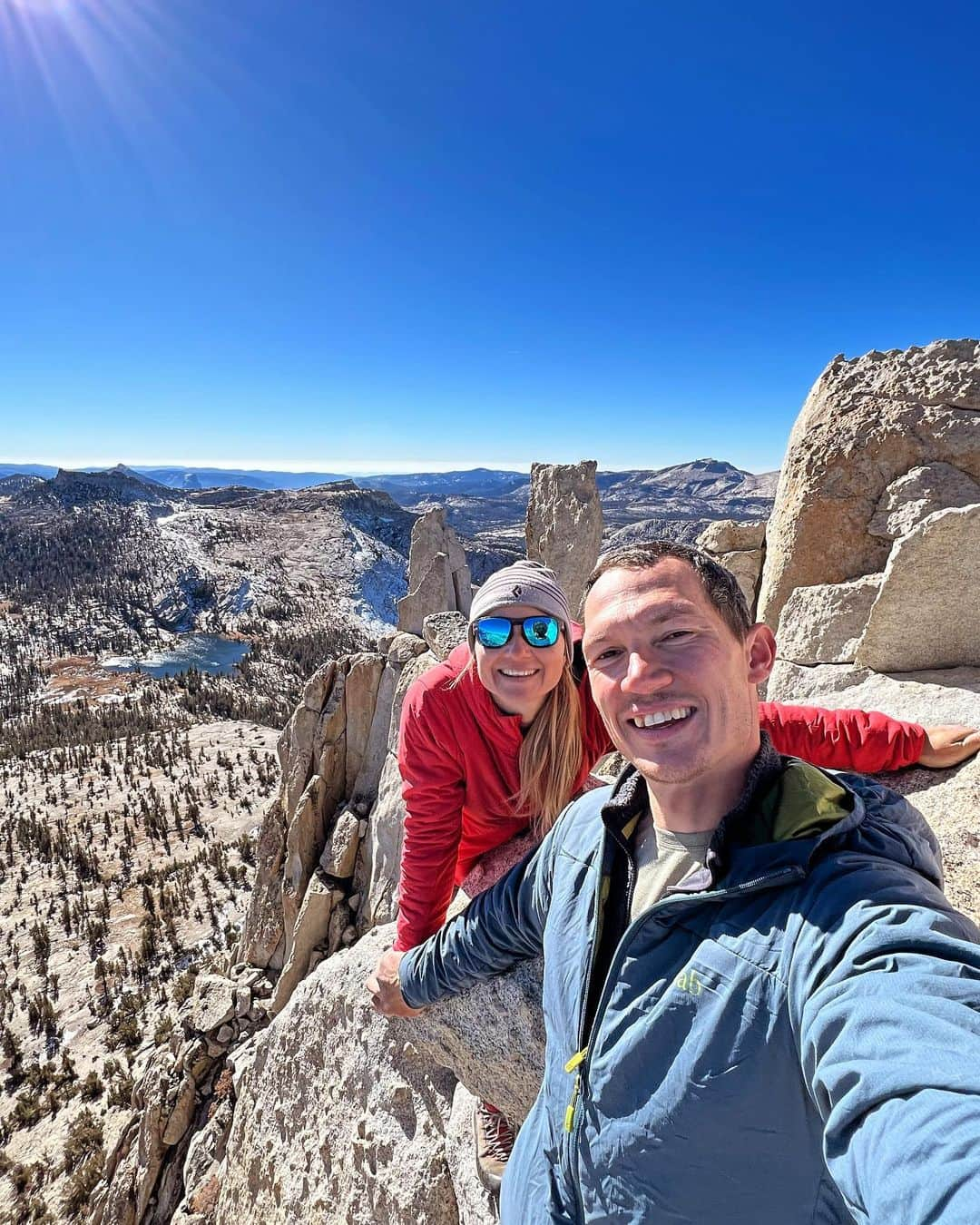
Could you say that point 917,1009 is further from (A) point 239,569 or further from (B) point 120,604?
(A) point 239,569

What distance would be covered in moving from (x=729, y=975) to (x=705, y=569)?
3.50 ft

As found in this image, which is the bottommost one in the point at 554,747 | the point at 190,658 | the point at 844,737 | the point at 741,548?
the point at 190,658

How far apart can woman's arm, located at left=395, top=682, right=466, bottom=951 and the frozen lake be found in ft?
198

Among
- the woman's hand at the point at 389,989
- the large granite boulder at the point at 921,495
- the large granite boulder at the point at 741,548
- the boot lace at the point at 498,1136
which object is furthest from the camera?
the large granite boulder at the point at 741,548

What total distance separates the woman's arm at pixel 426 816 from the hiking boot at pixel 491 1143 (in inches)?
41.8

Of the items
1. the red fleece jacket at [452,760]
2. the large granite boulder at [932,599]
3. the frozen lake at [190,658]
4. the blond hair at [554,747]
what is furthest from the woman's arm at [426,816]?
the frozen lake at [190,658]

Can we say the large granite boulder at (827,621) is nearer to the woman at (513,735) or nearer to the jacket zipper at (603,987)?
the woman at (513,735)

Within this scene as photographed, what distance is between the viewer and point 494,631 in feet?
9.05

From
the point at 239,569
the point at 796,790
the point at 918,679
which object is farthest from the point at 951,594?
the point at 239,569

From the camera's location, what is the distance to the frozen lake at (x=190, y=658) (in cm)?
5898

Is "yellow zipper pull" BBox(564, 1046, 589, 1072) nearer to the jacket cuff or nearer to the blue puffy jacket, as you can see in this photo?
the blue puffy jacket

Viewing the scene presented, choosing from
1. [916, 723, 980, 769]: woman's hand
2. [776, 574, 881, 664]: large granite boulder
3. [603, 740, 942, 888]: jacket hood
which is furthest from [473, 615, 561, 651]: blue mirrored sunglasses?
[776, 574, 881, 664]: large granite boulder

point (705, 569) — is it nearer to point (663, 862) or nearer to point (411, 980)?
point (663, 862)

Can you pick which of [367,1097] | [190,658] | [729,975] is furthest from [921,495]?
[190,658]
